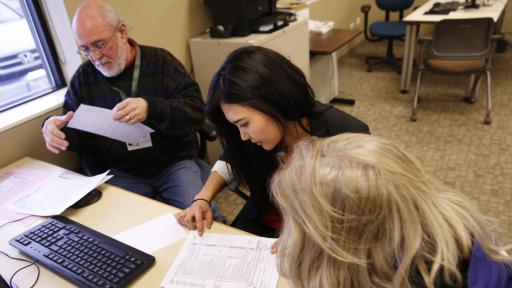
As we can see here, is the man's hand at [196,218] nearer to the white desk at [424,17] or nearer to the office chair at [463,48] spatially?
the office chair at [463,48]

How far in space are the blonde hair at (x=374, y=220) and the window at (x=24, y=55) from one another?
1.72 metres

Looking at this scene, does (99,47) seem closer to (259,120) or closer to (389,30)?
(259,120)

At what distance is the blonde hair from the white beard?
4.24 feet

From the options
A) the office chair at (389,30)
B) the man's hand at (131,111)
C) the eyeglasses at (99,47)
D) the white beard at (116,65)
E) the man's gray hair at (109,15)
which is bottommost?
the office chair at (389,30)

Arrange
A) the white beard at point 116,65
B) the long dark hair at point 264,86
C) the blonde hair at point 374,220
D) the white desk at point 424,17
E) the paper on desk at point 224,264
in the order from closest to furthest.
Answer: the blonde hair at point 374,220 < the paper on desk at point 224,264 < the long dark hair at point 264,86 < the white beard at point 116,65 < the white desk at point 424,17

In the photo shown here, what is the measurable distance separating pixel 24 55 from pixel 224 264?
5.11ft

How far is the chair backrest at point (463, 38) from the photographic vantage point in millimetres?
2762

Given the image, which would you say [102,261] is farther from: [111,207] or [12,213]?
[12,213]

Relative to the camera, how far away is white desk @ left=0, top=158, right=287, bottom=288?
0.95 metres

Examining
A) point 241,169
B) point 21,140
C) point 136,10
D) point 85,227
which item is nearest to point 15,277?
point 85,227

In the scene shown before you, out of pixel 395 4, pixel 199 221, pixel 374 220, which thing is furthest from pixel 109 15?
pixel 395 4

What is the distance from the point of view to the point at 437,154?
2572mm

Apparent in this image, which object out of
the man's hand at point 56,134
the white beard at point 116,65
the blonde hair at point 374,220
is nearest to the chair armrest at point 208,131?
the white beard at point 116,65

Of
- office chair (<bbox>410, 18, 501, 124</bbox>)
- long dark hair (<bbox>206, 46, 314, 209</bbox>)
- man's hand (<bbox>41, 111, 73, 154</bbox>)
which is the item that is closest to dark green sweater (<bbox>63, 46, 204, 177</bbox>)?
man's hand (<bbox>41, 111, 73, 154</bbox>)
